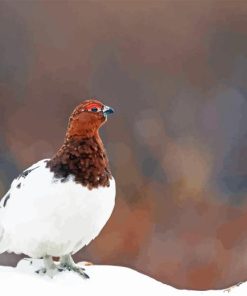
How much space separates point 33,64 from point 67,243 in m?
1.20

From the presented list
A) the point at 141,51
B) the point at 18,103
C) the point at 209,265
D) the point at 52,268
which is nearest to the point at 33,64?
the point at 18,103

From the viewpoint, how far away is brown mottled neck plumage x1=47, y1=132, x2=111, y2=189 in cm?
115

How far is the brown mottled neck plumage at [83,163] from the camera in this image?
1.15 metres

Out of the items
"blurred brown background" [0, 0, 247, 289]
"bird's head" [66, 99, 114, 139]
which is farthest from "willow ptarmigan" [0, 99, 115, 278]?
"blurred brown background" [0, 0, 247, 289]

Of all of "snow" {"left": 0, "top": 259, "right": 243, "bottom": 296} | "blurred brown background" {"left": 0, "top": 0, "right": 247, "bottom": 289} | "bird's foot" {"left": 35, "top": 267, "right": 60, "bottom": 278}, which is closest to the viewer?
"snow" {"left": 0, "top": 259, "right": 243, "bottom": 296}

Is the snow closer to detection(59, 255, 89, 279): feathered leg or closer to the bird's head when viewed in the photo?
detection(59, 255, 89, 279): feathered leg

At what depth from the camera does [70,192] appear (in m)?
1.14

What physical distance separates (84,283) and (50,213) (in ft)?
0.53

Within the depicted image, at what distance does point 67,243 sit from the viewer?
121cm

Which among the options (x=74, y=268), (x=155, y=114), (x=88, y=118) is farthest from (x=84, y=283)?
(x=155, y=114)

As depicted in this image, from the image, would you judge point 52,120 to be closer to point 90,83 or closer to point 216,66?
point 90,83

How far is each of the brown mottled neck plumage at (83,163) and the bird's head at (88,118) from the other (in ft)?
0.04

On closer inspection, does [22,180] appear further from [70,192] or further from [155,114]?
[155,114]

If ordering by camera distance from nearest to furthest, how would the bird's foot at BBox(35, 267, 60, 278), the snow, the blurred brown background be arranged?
1. the snow
2. the bird's foot at BBox(35, 267, 60, 278)
3. the blurred brown background
